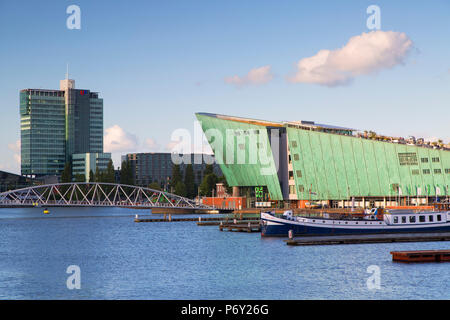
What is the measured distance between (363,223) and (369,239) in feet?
29.9

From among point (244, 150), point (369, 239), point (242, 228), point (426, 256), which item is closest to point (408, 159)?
point (244, 150)

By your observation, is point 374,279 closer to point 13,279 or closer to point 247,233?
point 13,279

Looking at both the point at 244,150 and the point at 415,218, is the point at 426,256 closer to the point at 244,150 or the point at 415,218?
the point at 415,218

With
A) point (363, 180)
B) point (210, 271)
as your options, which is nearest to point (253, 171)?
point (363, 180)

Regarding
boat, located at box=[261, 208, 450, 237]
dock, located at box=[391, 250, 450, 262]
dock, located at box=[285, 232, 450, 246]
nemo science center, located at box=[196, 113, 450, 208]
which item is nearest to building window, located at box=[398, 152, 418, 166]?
nemo science center, located at box=[196, 113, 450, 208]

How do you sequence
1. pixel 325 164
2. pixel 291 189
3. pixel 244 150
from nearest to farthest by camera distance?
pixel 325 164
pixel 244 150
pixel 291 189

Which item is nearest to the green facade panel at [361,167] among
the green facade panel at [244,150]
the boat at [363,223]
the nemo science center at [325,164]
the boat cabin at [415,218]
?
the nemo science center at [325,164]

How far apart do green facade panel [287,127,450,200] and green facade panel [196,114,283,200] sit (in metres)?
6.72

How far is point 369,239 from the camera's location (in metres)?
81.9

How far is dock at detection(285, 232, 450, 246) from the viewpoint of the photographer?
81312 mm

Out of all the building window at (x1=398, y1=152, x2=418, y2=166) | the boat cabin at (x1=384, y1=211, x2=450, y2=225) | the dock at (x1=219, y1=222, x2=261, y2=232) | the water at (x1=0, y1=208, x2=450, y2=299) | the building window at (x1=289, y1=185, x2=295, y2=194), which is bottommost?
the water at (x1=0, y1=208, x2=450, y2=299)

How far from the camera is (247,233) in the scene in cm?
11075

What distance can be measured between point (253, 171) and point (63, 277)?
110 metres

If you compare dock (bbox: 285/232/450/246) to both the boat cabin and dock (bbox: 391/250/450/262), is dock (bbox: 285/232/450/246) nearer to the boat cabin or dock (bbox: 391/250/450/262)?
the boat cabin
